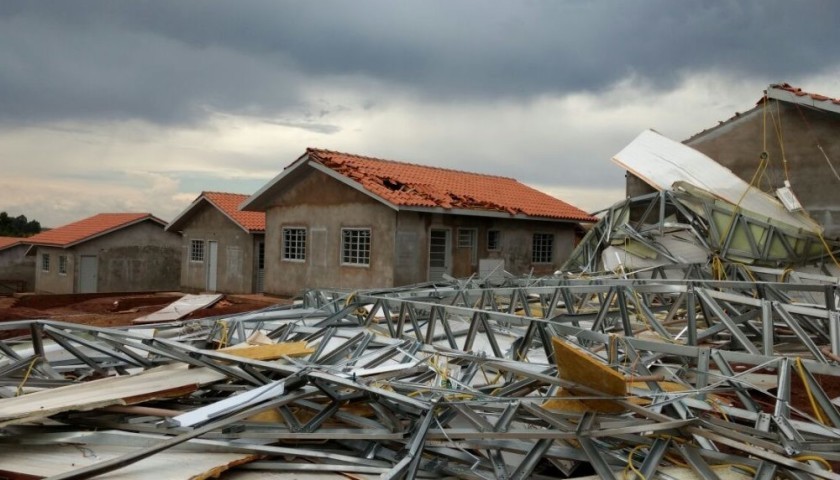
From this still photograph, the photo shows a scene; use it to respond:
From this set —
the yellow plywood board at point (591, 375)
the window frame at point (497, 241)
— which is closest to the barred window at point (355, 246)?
the window frame at point (497, 241)

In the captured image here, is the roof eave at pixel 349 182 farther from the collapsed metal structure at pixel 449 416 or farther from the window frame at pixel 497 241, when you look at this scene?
the collapsed metal structure at pixel 449 416

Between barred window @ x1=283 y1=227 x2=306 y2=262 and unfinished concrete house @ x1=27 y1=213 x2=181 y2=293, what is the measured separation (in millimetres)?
15121

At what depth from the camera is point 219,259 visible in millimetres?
28797

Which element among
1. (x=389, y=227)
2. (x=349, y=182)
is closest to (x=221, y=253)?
(x=349, y=182)

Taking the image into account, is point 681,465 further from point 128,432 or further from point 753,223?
point 753,223

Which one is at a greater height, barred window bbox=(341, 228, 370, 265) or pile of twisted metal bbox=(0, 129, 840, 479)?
barred window bbox=(341, 228, 370, 265)

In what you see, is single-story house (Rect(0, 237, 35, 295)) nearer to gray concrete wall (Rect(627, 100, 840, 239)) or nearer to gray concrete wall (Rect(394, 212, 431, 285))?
gray concrete wall (Rect(394, 212, 431, 285))

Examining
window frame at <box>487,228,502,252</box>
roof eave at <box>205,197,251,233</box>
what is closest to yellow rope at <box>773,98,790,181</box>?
window frame at <box>487,228,502,252</box>

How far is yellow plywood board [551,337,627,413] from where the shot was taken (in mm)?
4996

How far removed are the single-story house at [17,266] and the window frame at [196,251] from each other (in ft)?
53.5

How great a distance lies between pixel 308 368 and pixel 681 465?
338cm

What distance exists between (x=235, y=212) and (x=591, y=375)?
25131 millimetres

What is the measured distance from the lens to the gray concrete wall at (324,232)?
19406 millimetres

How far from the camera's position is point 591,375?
17.0 feet
